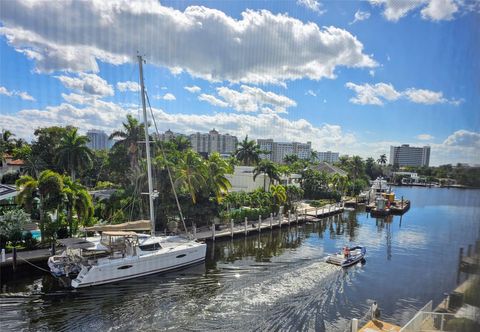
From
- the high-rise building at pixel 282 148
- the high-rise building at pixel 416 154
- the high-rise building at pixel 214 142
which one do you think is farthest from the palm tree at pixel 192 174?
the high-rise building at pixel 282 148

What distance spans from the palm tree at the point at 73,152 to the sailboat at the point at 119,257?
46.2 ft

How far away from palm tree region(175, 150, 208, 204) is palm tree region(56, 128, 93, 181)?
1106 centimetres

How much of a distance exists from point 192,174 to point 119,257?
8382mm

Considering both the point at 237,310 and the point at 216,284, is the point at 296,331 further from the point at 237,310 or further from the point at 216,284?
the point at 216,284

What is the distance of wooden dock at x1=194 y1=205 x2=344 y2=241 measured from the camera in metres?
22.6

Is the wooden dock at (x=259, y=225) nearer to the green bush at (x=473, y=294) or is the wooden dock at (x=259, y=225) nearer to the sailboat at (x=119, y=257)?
the sailboat at (x=119, y=257)

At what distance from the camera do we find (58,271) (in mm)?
14102

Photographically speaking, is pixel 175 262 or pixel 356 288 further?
pixel 175 262

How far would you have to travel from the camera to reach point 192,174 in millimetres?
22234

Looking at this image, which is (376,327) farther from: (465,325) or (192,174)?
(192,174)

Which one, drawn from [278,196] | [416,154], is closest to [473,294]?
[416,154]

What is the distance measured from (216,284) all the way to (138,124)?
20.1 m

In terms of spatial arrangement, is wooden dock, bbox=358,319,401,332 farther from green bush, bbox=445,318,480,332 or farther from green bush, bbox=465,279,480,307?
green bush, bbox=465,279,480,307

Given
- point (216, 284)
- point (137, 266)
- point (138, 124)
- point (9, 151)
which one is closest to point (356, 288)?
point (216, 284)
